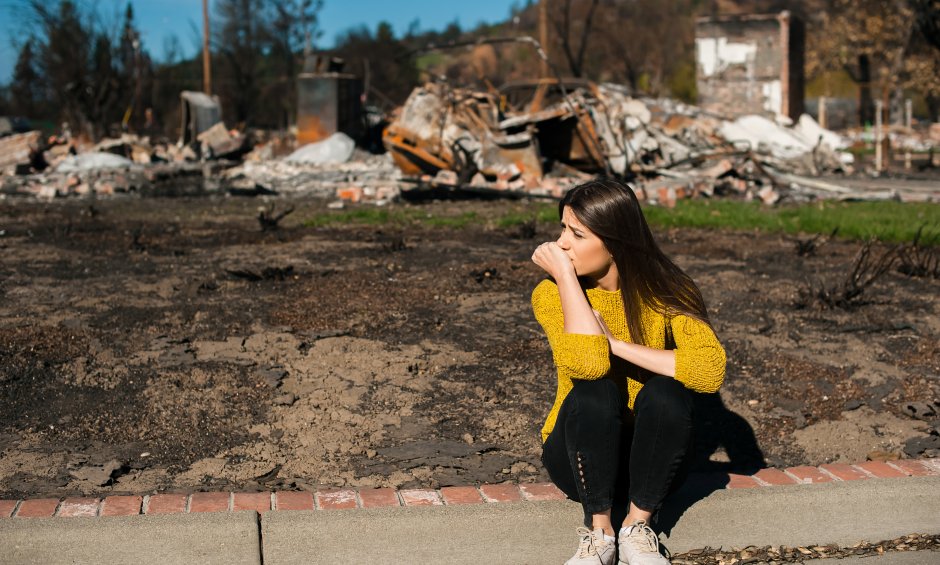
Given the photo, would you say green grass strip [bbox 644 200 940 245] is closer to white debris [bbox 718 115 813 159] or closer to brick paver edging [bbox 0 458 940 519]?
brick paver edging [bbox 0 458 940 519]

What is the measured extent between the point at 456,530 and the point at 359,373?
1715mm

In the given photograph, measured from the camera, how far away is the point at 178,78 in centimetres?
3956

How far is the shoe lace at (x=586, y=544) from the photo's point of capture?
304 cm

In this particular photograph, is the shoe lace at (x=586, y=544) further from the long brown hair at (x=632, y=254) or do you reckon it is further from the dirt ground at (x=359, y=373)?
the dirt ground at (x=359, y=373)

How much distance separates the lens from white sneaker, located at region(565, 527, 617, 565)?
119 inches

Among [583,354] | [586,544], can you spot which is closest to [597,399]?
[583,354]

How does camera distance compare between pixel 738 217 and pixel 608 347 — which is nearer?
pixel 608 347

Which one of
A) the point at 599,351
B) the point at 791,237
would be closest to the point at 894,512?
the point at 599,351

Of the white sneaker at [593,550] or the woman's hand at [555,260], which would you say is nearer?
the white sneaker at [593,550]

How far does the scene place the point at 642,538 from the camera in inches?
122

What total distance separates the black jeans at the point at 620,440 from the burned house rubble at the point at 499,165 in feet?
30.4

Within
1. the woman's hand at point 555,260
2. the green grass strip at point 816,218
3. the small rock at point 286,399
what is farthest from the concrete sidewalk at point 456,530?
the green grass strip at point 816,218

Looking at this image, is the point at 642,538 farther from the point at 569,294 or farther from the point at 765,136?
the point at 765,136

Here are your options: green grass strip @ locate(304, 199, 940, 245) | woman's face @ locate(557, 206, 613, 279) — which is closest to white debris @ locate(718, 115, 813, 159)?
green grass strip @ locate(304, 199, 940, 245)
